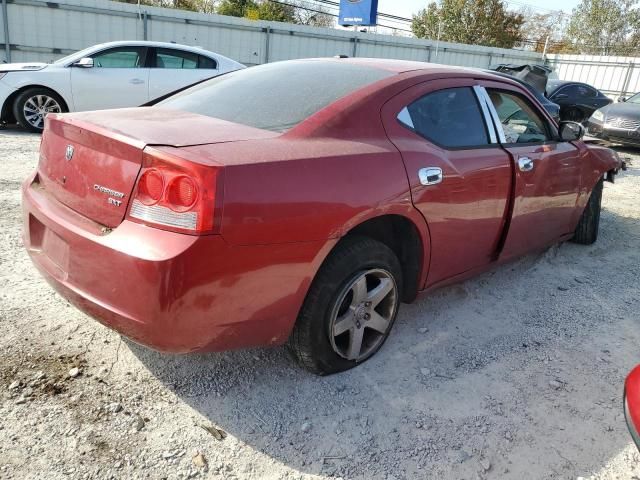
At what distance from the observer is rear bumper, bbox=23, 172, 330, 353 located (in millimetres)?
1960

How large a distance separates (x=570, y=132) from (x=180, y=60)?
→ 707cm

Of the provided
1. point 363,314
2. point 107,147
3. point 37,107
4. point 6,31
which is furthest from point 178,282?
point 6,31

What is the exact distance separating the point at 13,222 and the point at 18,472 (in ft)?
9.79

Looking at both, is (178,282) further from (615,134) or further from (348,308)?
(615,134)

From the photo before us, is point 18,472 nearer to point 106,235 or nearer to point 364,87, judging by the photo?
point 106,235

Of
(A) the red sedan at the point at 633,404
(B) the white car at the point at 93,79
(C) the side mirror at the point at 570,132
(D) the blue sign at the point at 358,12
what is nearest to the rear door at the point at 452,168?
(C) the side mirror at the point at 570,132

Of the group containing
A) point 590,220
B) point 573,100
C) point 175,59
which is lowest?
point 590,220

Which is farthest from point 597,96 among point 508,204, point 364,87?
point 364,87

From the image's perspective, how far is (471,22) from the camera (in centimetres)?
3931

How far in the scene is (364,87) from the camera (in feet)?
8.98

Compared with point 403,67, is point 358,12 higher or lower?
higher

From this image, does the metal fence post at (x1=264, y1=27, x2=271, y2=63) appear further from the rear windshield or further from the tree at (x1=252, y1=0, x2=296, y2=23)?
the tree at (x1=252, y1=0, x2=296, y2=23)

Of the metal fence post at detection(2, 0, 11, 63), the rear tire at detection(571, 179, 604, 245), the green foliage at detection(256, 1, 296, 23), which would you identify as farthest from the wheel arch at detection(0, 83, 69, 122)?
the green foliage at detection(256, 1, 296, 23)

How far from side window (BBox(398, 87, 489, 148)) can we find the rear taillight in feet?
4.07
